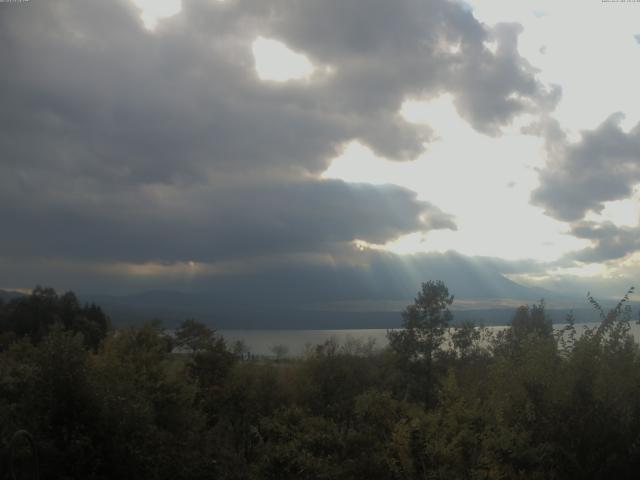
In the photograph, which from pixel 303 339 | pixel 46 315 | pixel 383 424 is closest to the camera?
pixel 383 424

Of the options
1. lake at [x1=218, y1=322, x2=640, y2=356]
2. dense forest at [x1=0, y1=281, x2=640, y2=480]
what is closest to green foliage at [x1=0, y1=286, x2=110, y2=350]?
lake at [x1=218, y1=322, x2=640, y2=356]

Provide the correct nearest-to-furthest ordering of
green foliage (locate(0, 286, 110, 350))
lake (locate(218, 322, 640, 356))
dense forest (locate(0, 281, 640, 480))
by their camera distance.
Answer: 1. dense forest (locate(0, 281, 640, 480))
2. lake (locate(218, 322, 640, 356))
3. green foliage (locate(0, 286, 110, 350))

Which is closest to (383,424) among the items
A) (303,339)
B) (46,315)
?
(46,315)

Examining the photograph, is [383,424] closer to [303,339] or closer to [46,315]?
[46,315]

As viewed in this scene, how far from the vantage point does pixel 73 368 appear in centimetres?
1725

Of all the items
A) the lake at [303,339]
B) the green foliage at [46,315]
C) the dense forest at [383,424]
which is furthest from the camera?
the green foliage at [46,315]

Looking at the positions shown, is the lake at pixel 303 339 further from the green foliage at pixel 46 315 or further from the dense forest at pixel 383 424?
the green foliage at pixel 46 315

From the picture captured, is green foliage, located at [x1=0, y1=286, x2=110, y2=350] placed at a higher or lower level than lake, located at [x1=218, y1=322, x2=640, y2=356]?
higher

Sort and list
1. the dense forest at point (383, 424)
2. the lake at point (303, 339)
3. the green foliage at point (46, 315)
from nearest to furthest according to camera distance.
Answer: the dense forest at point (383, 424) → the lake at point (303, 339) → the green foliage at point (46, 315)

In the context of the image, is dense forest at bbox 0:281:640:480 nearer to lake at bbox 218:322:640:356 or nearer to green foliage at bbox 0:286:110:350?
lake at bbox 218:322:640:356

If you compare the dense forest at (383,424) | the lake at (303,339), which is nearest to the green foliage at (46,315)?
the lake at (303,339)

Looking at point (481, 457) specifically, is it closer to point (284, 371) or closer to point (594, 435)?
point (594, 435)

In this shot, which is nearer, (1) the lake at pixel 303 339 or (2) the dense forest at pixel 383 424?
(2) the dense forest at pixel 383 424

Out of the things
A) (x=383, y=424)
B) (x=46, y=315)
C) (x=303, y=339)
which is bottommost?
(x=303, y=339)
